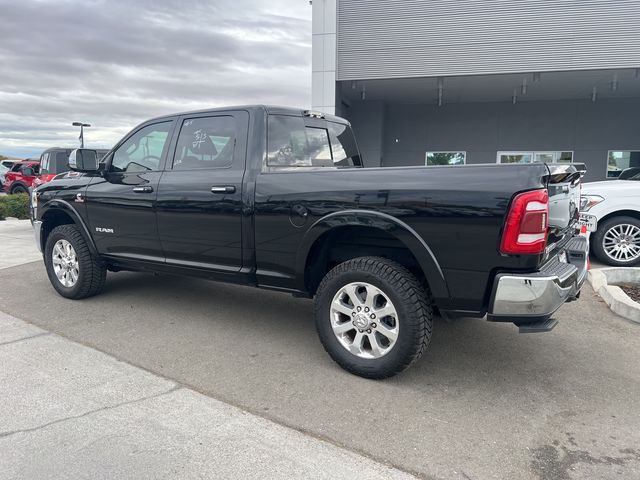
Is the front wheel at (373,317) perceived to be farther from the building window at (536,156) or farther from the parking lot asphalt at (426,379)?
the building window at (536,156)

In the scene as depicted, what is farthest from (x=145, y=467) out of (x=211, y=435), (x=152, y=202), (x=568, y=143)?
(x=568, y=143)

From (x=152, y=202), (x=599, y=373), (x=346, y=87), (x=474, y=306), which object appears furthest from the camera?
(x=346, y=87)

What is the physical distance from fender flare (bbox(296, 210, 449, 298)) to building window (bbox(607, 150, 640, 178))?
61.2ft

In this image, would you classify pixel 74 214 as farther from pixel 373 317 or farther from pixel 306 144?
pixel 373 317

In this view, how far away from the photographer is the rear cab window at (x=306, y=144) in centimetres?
415

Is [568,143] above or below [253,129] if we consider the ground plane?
above

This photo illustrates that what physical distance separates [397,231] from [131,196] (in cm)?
281

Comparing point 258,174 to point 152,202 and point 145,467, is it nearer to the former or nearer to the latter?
point 152,202

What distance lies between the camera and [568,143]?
61.4 ft

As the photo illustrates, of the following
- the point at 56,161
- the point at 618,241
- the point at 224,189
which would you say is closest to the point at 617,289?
the point at 618,241

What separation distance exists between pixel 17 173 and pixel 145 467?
65.9ft

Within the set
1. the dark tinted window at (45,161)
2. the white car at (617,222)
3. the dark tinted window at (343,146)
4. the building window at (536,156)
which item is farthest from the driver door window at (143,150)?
the building window at (536,156)

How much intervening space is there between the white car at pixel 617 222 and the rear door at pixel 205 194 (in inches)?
210

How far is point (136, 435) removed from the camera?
9.09ft
